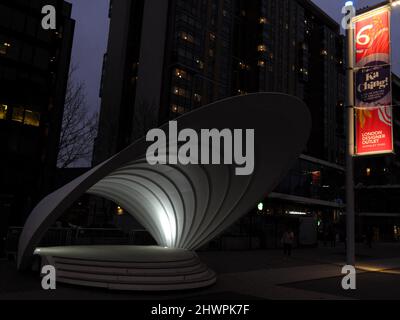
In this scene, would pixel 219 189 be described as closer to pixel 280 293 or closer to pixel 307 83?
pixel 280 293

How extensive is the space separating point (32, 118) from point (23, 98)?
8.62ft

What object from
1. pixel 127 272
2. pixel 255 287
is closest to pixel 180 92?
pixel 255 287

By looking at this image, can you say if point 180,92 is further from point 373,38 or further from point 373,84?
point 373,84

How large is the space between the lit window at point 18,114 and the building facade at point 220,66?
1127 centimetres

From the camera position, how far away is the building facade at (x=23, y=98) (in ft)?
155

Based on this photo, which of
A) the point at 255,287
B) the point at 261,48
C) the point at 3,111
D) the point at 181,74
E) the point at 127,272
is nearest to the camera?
the point at 127,272

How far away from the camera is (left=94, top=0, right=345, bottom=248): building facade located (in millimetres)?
69062

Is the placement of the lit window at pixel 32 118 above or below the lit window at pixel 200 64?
below

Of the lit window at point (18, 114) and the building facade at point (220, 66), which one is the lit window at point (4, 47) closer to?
the lit window at point (18, 114)

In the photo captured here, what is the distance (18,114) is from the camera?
162ft

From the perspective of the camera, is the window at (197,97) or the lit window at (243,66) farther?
the lit window at (243,66)

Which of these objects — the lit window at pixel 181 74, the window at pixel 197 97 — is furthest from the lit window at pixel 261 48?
the lit window at pixel 181 74

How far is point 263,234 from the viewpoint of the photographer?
1294 inches

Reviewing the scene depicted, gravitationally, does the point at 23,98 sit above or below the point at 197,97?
below
